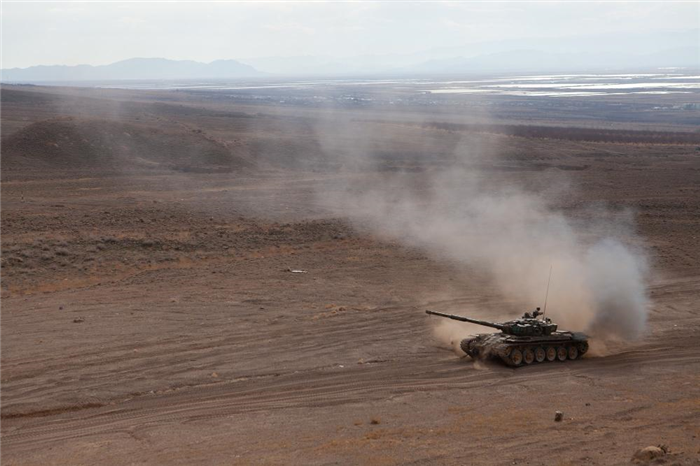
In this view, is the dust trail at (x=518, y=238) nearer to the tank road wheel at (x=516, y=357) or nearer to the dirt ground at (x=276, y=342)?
the dirt ground at (x=276, y=342)

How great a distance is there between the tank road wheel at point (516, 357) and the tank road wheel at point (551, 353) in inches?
32.7

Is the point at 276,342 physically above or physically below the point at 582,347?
below

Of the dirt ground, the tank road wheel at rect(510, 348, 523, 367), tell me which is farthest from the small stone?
the tank road wheel at rect(510, 348, 523, 367)

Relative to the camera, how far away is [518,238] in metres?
34.0

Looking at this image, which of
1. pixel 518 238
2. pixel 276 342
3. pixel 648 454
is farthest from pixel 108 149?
pixel 648 454

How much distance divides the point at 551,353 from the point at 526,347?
826mm

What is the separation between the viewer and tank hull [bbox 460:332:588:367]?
19875 mm

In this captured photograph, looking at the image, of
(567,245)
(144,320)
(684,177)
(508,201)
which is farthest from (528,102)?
(144,320)

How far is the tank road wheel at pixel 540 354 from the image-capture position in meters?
20.3

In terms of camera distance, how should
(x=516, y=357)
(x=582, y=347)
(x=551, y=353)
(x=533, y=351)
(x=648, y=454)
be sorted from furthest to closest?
(x=582, y=347)
(x=551, y=353)
(x=533, y=351)
(x=516, y=357)
(x=648, y=454)

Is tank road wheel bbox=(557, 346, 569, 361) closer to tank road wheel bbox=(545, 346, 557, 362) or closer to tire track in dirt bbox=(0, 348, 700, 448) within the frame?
tank road wheel bbox=(545, 346, 557, 362)

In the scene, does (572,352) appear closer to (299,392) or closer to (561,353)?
(561,353)

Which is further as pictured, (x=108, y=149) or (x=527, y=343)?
(x=108, y=149)

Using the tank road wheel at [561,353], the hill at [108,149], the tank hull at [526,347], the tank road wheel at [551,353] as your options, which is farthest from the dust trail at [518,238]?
the hill at [108,149]
